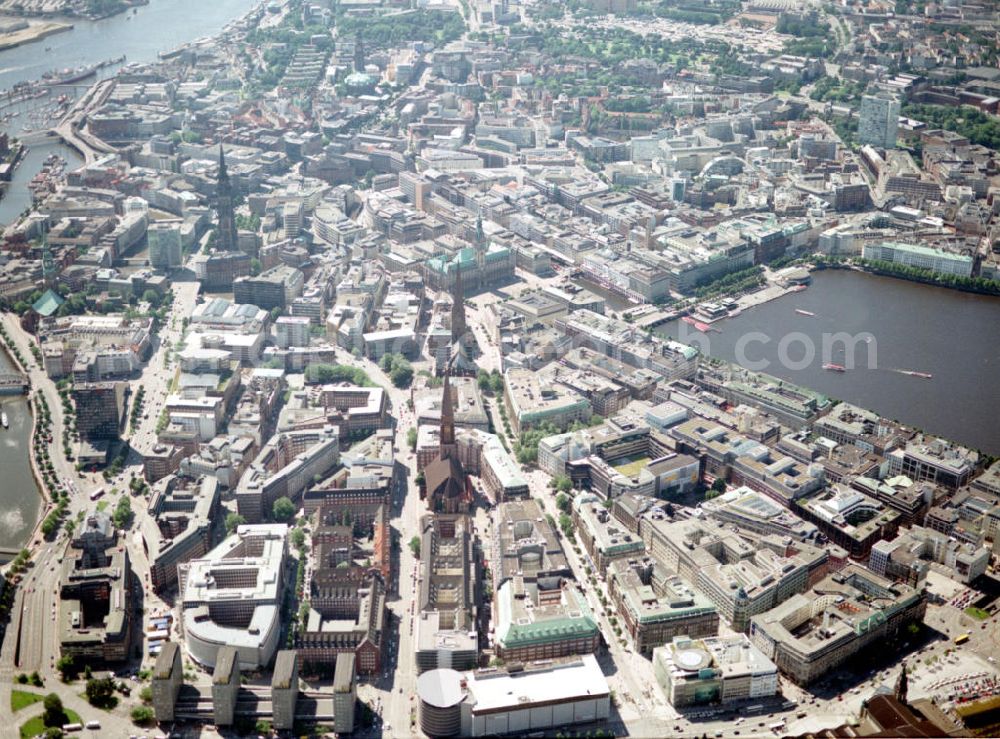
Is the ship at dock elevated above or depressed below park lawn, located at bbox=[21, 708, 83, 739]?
above

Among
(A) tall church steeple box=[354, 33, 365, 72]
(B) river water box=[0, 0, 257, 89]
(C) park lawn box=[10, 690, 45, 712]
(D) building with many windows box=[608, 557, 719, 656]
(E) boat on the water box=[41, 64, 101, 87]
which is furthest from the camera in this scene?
(B) river water box=[0, 0, 257, 89]

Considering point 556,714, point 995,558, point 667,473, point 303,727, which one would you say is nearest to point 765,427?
point 667,473

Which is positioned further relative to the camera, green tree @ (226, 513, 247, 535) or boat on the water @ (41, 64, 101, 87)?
boat on the water @ (41, 64, 101, 87)

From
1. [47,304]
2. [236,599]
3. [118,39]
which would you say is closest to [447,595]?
[236,599]

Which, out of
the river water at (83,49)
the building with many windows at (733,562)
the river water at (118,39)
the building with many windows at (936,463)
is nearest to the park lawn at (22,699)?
the river water at (83,49)

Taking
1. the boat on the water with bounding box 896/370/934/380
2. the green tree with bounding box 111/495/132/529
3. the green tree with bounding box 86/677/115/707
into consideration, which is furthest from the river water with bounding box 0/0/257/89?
the green tree with bounding box 86/677/115/707

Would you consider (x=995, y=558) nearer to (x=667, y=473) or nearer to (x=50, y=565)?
(x=667, y=473)

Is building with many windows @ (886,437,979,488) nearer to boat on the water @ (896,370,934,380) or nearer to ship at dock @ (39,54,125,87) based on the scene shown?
boat on the water @ (896,370,934,380)
